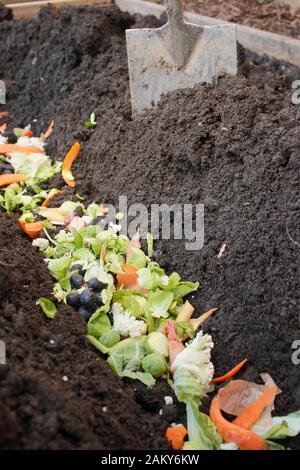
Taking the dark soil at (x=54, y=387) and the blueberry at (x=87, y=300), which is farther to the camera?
the blueberry at (x=87, y=300)

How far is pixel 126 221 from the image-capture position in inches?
139

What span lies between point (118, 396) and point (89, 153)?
199 cm

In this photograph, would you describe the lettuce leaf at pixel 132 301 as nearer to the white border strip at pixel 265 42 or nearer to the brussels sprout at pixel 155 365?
the brussels sprout at pixel 155 365

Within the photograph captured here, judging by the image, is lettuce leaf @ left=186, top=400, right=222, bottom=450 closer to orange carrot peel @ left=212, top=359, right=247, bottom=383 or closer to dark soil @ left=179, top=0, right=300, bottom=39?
orange carrot peel @ left=212, top=359, right=247, bottom=383

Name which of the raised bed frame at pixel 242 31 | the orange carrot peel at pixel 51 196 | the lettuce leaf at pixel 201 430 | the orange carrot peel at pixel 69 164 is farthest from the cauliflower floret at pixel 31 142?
the lettuce leaf at pixel 201 430

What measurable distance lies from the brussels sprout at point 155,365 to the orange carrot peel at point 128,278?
1.68 feet

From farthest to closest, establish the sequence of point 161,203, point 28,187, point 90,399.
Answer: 1. point 28,187
2. point 161,203
3. point 90,399

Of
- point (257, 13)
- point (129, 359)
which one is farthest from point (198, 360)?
point (257, 13)

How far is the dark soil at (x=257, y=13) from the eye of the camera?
495 cm

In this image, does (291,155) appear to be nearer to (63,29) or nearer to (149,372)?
(149,372)

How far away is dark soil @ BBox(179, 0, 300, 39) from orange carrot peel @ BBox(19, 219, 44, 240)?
8.39ft

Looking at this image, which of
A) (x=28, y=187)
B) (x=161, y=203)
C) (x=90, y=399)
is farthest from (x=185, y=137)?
(x=90, y=399)

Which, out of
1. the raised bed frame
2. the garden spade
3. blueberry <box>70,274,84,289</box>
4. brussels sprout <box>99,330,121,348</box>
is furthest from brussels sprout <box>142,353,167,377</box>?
the raised bed frame

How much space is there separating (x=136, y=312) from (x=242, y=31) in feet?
8.62
